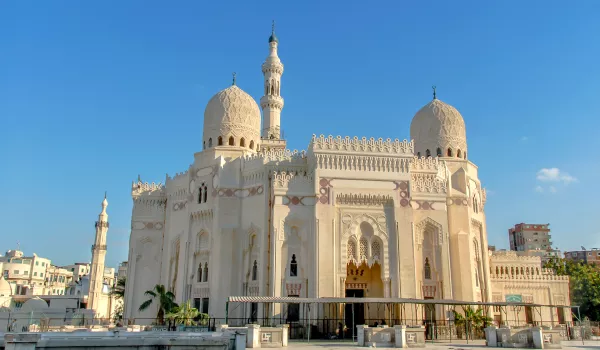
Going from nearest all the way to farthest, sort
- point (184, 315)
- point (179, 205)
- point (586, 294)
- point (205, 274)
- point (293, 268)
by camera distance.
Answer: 1. point (184, 315)
2. point (293, 268)
3. point (205, 274)
4. point (179, 205)
5. point (586, 294)

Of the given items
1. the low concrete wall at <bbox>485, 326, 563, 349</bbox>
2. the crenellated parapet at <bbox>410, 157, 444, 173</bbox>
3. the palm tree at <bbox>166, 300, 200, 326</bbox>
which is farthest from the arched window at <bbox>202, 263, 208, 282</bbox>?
the low concrete wall at <bbox>485, 326, 563, 349</bbox>

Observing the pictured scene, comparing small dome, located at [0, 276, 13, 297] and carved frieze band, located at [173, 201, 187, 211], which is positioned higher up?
carved frieze band, located at [173, 201, 187, 211]

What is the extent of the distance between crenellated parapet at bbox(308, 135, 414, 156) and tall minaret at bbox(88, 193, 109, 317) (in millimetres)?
32743

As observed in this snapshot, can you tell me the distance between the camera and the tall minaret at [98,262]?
55125mm

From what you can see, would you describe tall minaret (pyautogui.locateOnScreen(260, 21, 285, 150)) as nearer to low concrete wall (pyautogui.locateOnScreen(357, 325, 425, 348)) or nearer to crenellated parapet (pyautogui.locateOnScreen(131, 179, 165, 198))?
crenellated parapet (pyautogui.locateOnScreen(131, 179, 165, 198))

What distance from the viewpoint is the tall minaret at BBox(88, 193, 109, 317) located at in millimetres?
55125

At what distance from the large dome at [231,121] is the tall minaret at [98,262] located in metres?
24.3

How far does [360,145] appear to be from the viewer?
1296 inches

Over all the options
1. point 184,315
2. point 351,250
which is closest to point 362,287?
point 351,250

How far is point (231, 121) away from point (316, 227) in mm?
10902

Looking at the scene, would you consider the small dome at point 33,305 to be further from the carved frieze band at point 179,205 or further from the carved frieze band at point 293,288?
the carved frieze band at point 293,288

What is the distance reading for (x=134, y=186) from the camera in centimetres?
3953

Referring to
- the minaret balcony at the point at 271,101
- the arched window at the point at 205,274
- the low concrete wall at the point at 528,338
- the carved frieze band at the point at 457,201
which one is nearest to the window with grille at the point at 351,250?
the carved frieze band at the point at 457,201

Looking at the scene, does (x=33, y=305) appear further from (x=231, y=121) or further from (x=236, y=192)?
(x=231, y=121)
